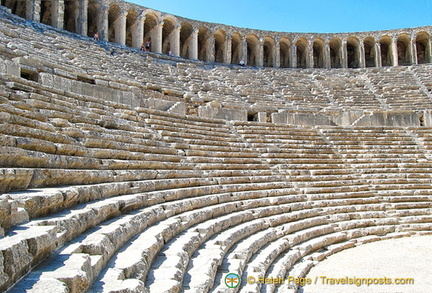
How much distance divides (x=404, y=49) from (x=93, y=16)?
22935 millimetres

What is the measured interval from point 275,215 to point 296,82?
1447cm

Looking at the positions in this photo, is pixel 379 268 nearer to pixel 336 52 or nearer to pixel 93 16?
pixel 93 16

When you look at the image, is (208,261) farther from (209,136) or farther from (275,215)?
(209,136)

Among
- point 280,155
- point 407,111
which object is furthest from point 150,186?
point 407,111

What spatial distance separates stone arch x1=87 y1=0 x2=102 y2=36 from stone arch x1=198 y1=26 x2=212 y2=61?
6723 millimetres

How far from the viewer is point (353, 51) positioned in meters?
29.0

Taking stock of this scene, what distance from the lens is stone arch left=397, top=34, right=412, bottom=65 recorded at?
26078 millimetres

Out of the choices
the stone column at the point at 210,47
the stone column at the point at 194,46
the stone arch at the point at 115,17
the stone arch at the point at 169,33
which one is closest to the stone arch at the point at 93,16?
the stone arch at the point at 115,17

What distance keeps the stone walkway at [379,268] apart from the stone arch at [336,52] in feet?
72.7

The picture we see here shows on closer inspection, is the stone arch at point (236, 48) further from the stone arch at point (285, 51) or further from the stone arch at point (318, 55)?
the stone arch at point (318, 55)

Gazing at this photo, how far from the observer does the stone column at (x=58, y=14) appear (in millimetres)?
18828

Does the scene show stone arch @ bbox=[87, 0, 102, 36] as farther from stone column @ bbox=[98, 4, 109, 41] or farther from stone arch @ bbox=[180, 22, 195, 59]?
stone arch @ bbox=[180, 22, 195, 59]

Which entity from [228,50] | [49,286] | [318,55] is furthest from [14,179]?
[318,55]

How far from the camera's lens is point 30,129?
487cm
